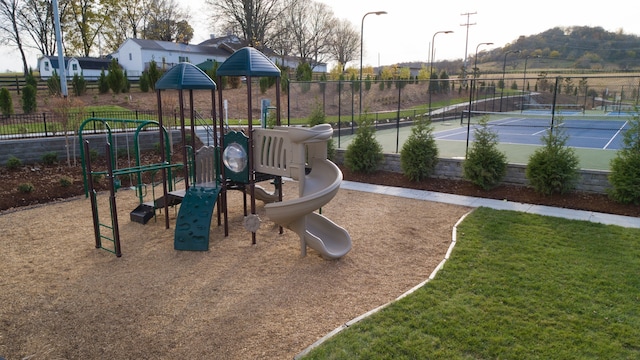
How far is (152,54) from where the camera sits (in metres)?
50.2

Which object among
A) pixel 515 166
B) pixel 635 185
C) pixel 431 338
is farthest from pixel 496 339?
pixel 515 166

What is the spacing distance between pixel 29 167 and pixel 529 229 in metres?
12.2

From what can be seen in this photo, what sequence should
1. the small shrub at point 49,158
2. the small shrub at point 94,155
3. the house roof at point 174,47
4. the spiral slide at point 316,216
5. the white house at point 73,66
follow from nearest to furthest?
the spiral slide at point 316,216 < the small shrub at point 49,158 < the small shrub at point 94,155 < the white house at point 73,66 < the house roof at point 174,47

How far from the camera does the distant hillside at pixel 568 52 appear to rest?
100188 mm

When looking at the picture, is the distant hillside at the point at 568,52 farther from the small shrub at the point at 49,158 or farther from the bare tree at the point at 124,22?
the small shrub at the point at 49,158

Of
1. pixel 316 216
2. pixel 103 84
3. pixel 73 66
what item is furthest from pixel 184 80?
pixel 73 66

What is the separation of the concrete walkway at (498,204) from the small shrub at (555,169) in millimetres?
723

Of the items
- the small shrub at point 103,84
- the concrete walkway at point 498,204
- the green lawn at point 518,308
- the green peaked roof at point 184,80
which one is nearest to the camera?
the green lawn at point 518,308

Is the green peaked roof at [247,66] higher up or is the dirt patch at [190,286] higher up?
the green peaked roof at [247,66]

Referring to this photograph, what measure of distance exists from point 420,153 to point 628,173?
14.3 ft

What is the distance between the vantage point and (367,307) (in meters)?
4.89

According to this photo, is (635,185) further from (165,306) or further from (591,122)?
(591,122)

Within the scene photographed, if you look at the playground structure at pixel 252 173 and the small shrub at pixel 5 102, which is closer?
the playground structure at pixel 252 173

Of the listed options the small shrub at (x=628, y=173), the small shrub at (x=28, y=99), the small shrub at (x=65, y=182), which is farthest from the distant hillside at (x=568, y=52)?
the small shrub at (x=65, y=182)
